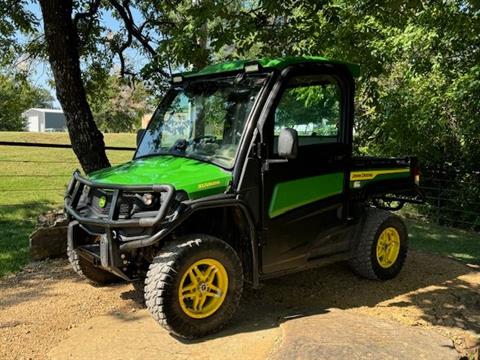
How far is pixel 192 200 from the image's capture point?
4.08 metres

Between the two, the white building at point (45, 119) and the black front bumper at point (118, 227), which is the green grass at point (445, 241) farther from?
the white building at point (45, 119)

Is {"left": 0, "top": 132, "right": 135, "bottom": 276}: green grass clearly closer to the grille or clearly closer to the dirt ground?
the dirt ground

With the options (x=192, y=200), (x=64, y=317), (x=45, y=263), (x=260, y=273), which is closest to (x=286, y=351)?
(x=260, y=273)

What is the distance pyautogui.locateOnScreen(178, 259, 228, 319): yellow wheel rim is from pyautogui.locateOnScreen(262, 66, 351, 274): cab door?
1.82 feet

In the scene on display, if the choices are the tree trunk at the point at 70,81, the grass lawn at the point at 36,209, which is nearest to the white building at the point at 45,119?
the grass lawn at the point at 36,209

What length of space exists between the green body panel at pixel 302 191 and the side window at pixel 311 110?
0.34 m

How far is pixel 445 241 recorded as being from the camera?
30.7ft

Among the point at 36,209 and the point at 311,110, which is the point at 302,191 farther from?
the point at 36,209

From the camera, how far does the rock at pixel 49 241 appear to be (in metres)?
6.33

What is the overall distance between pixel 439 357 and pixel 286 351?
1115 mm

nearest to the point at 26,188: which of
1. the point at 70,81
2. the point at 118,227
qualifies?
the point at 70,81

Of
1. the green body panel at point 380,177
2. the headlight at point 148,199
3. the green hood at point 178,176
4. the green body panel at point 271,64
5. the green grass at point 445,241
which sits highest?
the green body panel at point 271,64

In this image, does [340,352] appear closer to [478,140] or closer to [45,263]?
[45,263]

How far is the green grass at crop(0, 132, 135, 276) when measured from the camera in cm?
751
